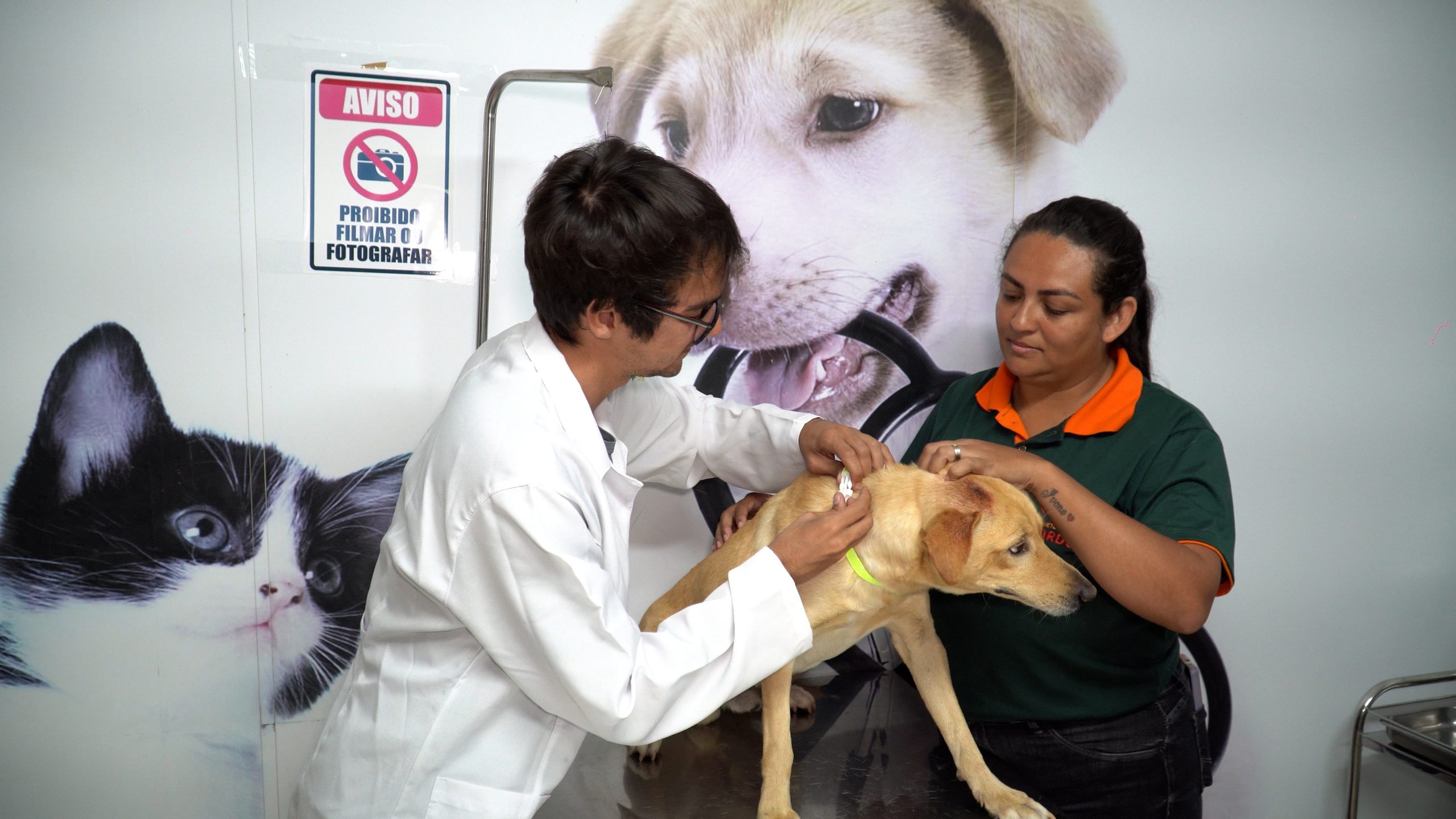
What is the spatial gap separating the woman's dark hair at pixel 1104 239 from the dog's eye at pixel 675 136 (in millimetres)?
879

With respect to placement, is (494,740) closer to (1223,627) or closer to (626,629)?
(626,629)

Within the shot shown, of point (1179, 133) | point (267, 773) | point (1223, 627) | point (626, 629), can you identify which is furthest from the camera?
point (1223, 627)

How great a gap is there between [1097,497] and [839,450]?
19.4 inches

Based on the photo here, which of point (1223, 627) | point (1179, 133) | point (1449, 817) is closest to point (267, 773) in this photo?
point (1223, 627)

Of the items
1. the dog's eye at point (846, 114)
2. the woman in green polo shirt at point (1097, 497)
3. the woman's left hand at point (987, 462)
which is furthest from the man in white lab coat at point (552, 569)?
the dog's eye at point (846, 114)

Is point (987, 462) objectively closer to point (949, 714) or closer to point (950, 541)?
point (950, 541)

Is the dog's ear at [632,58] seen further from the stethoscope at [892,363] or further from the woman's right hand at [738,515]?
the woman's right hand at [738,515]

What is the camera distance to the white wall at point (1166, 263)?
1.94 m

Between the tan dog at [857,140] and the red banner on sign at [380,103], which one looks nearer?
the red banner on sign at [380,103]

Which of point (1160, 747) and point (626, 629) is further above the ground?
point (626, 629)

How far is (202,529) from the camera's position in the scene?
6.81ft

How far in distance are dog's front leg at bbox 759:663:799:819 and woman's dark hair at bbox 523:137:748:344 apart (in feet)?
2.35

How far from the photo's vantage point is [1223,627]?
2771mm

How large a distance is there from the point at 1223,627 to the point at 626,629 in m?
2.29
